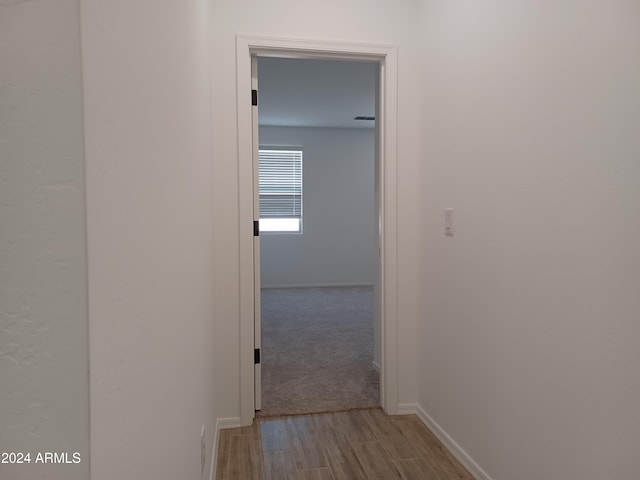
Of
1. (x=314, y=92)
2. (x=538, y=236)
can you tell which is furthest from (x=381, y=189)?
(x=314, y=92)

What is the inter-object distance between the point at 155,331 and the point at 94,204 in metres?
0.37

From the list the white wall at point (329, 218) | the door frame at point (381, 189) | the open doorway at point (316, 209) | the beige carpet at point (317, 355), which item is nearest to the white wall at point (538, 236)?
the door frame at point (381, 189)

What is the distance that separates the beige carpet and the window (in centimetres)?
144

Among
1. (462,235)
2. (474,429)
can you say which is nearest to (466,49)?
(462,235)

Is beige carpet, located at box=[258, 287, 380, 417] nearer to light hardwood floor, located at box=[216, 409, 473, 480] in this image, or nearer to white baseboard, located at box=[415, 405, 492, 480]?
light hardwood floor, located at box=[216, 409, 473, 480]

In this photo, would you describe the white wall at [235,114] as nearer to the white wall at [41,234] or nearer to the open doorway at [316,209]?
the open doorway at [316,209]

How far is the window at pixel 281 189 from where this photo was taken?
7199 mm

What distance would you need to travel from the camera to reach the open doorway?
432 cm

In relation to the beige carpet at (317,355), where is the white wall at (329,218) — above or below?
above

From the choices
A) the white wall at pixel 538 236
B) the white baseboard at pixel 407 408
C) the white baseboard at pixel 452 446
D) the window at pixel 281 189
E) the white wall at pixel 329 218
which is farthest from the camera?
the white wall at pixel 329 218

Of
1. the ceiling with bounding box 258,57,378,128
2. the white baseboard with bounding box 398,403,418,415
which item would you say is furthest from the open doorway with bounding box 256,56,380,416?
the white baseboard with bounding box 398,403,418,415

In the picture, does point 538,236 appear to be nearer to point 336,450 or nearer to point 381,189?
point 381,189

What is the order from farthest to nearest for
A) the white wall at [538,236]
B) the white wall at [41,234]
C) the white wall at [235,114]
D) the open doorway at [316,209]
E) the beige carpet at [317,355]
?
the open doorway at [316,209]
the beige carpet at [317,355]
the white wall at [235,114]
the white wall at [538,236]
the white wall at [41,234]

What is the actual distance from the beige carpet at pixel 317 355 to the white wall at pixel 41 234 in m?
2.42
